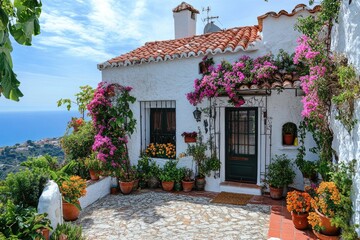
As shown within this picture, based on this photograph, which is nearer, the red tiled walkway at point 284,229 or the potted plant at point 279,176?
the red tiled walkway at point 284,229

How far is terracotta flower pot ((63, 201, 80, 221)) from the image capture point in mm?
6715

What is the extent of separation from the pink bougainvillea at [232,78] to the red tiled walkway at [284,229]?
3226 mm

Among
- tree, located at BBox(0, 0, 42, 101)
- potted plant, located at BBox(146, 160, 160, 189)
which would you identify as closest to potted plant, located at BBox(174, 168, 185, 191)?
potted plant, located at BBox(146, 160, 160, 189)

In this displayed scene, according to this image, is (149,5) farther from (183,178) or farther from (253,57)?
(183,178)

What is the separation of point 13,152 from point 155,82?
7596mm

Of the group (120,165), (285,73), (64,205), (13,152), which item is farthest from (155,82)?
(13,152)

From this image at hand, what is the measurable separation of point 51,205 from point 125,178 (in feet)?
12.9

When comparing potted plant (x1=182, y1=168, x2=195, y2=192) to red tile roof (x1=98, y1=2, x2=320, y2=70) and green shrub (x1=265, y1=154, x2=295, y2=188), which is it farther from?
red tile roof (x1=98, y1=2, x2=320, y2=70)

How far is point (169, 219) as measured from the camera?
22.0 feet

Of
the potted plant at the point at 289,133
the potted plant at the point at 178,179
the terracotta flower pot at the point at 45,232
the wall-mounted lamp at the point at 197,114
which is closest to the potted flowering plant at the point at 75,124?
the potted plant at the point at 178,179

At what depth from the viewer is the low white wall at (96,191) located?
7.77 metres

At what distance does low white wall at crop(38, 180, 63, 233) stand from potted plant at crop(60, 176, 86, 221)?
3.23 ft

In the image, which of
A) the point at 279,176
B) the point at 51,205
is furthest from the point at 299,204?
the point at 51,205

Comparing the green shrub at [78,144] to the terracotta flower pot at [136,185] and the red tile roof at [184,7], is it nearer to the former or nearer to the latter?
the terracotta flower pot at [136,185]
